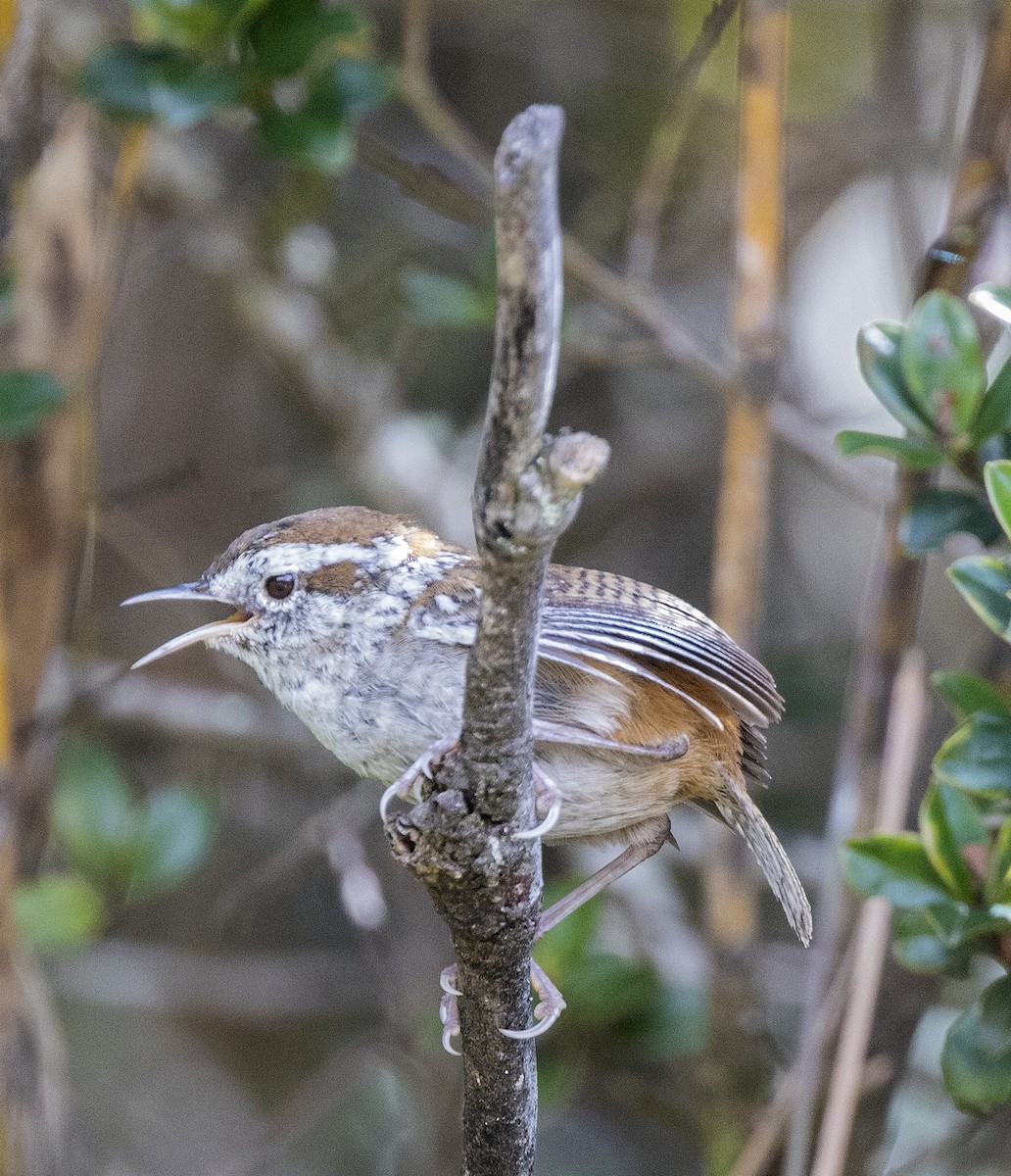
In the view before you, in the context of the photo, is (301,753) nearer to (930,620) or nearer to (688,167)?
(930,620)

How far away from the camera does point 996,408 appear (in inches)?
107

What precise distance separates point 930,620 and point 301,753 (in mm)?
2508

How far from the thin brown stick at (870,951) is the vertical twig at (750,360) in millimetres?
462

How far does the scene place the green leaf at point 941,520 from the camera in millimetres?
2807

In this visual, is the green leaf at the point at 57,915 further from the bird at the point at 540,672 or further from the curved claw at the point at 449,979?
the curved claw at the point at 449,979

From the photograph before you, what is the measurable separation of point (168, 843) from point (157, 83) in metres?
2.20

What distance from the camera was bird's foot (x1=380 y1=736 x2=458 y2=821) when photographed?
6.38ft

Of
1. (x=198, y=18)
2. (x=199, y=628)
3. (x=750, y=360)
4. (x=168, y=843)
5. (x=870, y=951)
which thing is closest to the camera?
(x=199, y=628)

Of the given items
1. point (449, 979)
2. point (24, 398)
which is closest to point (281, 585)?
point (449, 979)

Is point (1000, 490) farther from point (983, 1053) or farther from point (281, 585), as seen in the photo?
point (281, 585)

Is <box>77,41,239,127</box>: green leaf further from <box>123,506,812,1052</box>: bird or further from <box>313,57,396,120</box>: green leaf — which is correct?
<box>123,506,812,1052</box>: bird

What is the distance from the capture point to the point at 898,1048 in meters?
3.48

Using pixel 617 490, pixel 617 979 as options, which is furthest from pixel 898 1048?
pixel 617 490

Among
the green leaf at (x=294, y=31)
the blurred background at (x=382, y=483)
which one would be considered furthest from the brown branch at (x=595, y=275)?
the green leaf at (x=294, y=31)
